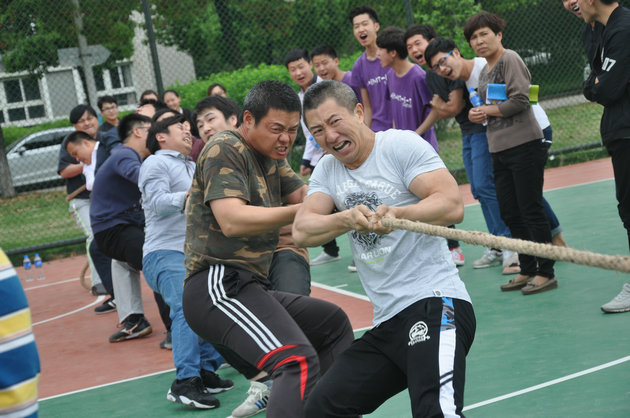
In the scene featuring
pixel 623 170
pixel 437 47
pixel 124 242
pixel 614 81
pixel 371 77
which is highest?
pixel 437 47

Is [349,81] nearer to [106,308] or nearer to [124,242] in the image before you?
[124,242]

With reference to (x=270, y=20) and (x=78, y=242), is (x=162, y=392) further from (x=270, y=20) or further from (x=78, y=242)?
(x=270, y=20)

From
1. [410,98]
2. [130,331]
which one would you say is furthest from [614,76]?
[130,331]

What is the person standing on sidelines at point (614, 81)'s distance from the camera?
504 cm

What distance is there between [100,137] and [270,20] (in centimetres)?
843

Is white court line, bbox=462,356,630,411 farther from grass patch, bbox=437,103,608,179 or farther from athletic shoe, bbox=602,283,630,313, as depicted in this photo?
grass patch, bbox=437,103,608,179

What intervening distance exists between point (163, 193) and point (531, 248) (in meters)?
3.55

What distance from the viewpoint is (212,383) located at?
538 centimetres

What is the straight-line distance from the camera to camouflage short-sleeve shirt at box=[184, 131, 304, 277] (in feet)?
12.3

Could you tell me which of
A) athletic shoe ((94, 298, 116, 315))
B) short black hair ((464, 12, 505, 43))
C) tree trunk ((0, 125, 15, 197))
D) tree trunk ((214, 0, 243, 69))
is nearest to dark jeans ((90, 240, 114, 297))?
athletic shoe ((94, 298, 116, 315))

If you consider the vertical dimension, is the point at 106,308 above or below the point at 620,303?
below

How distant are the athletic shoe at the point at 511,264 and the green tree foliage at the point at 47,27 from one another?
293 inches

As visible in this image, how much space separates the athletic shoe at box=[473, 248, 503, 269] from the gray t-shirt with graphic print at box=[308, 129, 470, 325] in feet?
14.2

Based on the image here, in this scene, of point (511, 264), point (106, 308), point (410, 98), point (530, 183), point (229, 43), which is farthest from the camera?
point (229, 43)
